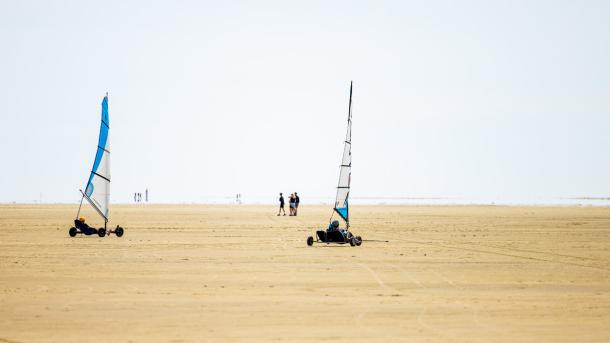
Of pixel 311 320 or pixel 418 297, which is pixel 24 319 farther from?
pixel 418 297

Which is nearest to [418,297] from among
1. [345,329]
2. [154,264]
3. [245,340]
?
[345,329]

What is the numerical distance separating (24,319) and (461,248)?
59.5 feet

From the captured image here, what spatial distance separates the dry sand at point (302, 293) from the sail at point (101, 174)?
7.65 metres

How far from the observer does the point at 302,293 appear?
15.8 m

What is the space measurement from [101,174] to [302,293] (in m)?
22.4

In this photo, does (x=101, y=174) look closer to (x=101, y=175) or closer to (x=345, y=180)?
(x=101, y=175)

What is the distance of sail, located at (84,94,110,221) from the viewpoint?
118 ft

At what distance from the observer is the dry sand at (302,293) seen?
11.9m

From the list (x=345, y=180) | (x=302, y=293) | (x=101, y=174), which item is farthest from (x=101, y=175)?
(x=302, y=293)

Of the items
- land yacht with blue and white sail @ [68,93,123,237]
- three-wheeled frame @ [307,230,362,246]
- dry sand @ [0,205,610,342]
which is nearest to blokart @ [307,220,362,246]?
three-wheeled frame @ [307,230,362,246]

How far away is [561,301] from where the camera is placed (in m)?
14.9

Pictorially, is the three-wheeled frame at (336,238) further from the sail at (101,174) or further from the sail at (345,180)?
the sail at (101,174)

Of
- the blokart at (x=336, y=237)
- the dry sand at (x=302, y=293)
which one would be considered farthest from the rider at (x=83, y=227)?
the blokart at (x=336, y=237)

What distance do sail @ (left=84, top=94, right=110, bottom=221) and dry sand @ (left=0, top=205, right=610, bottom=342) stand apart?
7654 millimetres
